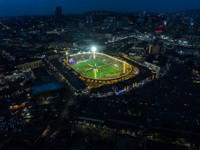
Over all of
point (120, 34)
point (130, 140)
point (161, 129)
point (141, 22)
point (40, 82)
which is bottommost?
point (161, 129)

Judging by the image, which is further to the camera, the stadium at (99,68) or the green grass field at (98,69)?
the green grass field at (98,69)

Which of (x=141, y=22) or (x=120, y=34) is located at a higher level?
(x=141, y=22)

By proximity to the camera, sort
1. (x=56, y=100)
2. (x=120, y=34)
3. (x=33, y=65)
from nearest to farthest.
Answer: (x=56, y=100) < (x=33, y=65) < (x=120, y=34)

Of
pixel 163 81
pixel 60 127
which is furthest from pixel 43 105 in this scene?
pixel 163 81

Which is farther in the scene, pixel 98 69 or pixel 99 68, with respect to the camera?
pixel 99 68

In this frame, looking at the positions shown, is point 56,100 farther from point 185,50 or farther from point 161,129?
point 185,50

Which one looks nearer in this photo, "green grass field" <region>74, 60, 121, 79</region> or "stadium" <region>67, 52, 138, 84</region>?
"stadium" <region>67, 52, 138, 84</region>
